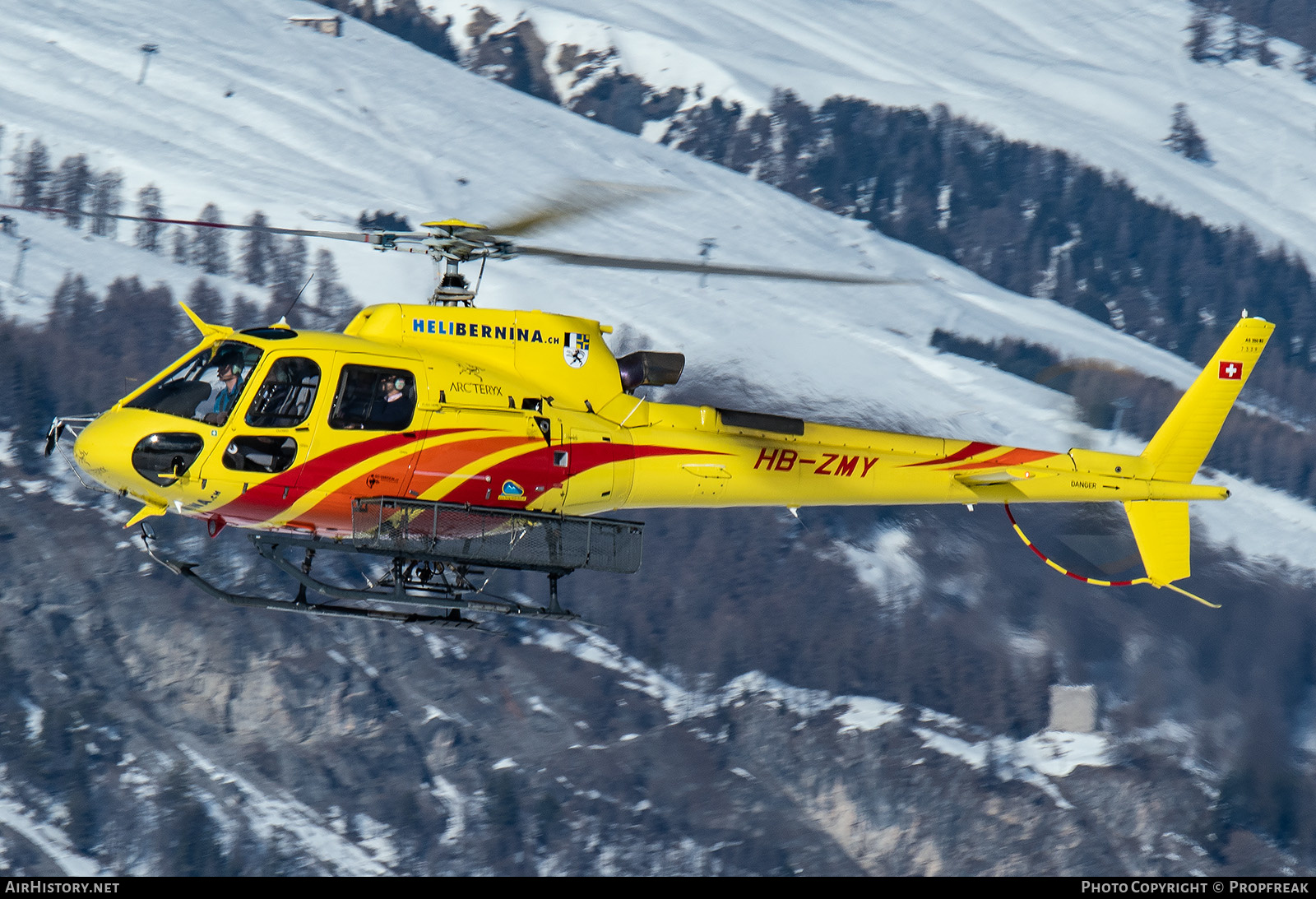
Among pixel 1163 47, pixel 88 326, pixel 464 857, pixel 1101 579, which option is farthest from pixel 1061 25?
pixel 1101 579

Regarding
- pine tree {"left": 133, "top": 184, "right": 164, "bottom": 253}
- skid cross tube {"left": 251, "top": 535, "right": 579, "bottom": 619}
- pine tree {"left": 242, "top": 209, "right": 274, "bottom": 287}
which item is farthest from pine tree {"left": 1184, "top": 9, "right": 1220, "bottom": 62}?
skid cross tube {"left": 251, "top": 535, "right": 579, "bottom": 619}

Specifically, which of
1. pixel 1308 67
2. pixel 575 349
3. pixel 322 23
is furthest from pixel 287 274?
pixel 1308 67

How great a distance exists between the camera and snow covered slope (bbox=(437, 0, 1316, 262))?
114125 millimetres

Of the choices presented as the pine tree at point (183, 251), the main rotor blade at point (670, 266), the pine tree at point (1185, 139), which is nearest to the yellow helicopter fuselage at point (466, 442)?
the main rotor blade at point (670, 266)

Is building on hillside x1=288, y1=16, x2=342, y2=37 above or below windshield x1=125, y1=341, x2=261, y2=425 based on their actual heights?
above

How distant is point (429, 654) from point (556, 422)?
133 ft

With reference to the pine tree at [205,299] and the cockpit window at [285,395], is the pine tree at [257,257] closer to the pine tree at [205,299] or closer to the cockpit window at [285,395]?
the pine tree at [205,299]

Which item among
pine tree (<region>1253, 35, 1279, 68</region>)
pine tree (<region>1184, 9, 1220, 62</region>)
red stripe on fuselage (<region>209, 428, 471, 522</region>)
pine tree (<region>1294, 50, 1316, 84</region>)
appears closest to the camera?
red stripe on fuselage (<region>209, 428, 471, 522</region>)

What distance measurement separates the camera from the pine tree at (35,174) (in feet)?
258

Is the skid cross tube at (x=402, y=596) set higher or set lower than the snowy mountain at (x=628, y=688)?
higher

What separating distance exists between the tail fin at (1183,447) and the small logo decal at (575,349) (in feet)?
22.5

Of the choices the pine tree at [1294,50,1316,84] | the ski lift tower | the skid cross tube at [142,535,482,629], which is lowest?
the skid cross tube at [142,535,482,629]

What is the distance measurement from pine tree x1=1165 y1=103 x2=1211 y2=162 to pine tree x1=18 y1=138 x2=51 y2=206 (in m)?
80.9

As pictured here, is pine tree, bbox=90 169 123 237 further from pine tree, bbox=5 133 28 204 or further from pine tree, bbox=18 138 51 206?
pine tree, bbox=5 133 28 204
